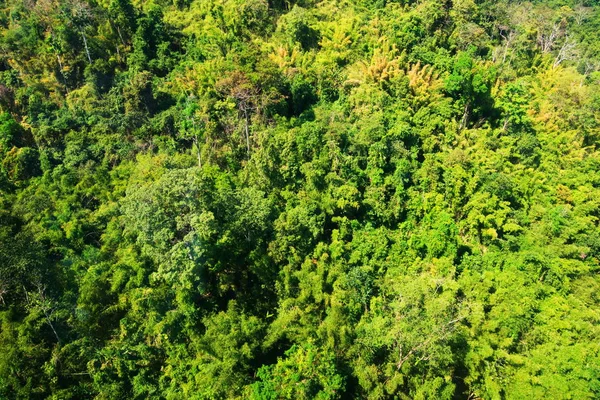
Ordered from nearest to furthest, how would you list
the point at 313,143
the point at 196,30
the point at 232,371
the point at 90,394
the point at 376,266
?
the point at 232,371 → the point at 90,394 → the point at 376,266 → the point at 313,143 → the point at 196,30

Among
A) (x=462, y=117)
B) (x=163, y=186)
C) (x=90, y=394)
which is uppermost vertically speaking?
(x=163, y=186)

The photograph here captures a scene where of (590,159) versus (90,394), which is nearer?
(90,394)

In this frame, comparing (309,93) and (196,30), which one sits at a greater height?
(196,30)

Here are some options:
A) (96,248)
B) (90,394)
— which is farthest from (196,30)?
(90,394)

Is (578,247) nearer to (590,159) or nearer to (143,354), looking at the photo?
(590,159)

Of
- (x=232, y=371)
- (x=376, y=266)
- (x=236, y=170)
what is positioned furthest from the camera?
(x=236, y=170)

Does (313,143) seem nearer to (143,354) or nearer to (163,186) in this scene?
(163,186)
